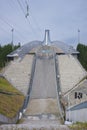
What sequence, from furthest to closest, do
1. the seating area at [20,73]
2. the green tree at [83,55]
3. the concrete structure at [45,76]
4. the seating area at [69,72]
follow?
Result: the green tree at [83,55] → the seating area at [20,73] → the seating area at [69,72] → the concrete structure at [45,76]

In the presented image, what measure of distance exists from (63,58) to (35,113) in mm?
26300

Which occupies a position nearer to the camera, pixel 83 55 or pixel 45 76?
pixel 45 76

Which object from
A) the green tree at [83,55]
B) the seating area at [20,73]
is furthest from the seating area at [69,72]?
the green tree at [83,55]

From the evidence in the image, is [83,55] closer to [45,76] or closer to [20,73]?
[45,76]

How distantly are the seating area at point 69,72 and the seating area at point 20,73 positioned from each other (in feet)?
16.8

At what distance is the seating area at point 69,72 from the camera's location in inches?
1891

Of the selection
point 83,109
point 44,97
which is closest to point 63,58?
point 44,97

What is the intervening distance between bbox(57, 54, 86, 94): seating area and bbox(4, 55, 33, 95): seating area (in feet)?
16.8

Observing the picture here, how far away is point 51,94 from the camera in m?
43.9

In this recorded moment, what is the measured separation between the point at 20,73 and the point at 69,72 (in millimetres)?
7671

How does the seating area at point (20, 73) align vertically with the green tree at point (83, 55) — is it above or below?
below

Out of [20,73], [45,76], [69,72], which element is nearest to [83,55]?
[69,72]

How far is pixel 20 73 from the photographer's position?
174 feet

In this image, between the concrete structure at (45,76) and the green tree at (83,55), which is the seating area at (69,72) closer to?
the concrete structure at (45,76)
